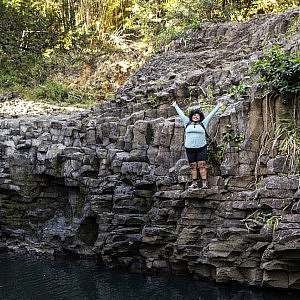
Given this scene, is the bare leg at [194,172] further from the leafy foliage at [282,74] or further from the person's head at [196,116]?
the leafy foliage at [282,74]

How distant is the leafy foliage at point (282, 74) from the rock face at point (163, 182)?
36 centimetres

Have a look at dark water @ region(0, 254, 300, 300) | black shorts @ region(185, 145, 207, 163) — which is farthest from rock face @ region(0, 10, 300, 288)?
black shorts @ region(185, 145, 207, 163)

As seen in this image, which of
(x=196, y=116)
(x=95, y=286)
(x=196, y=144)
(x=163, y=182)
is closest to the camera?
(x=196, y=144)

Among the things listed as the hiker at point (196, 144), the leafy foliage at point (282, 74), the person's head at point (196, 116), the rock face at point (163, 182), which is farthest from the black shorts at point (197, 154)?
the leafy foliage at point (282, 74)

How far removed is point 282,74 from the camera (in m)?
11.1

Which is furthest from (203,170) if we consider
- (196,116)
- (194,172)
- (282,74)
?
(282,74)

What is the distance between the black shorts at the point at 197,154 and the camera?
11.6 metres

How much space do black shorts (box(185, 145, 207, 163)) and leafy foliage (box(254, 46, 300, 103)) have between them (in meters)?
1.87

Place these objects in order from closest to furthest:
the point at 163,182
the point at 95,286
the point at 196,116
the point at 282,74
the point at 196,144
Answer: the point at 282,74 < the point at 196,144 < the point at 196,116 < the point at 95,286 < the point at 163,182

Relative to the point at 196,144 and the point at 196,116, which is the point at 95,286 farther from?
the point at 196,116

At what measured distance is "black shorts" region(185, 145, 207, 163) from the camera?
11.6m

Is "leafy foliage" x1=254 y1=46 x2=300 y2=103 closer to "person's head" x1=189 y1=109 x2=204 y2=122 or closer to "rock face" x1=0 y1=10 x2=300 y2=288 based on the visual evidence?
"rock face" x1=0 y1=10 x2=300 y2=288

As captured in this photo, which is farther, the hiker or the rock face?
the hiker

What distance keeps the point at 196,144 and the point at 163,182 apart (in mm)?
1441
